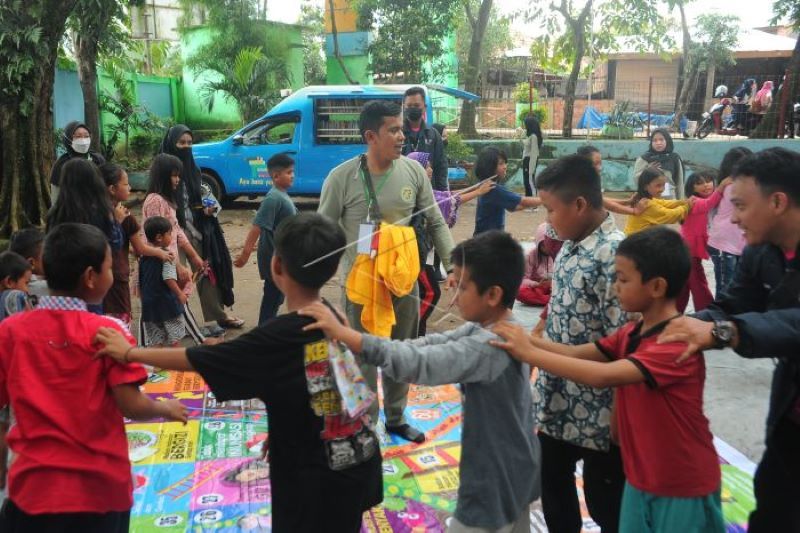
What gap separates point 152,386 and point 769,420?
3.50 m

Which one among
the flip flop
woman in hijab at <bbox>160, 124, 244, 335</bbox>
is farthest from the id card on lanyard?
the flip flop

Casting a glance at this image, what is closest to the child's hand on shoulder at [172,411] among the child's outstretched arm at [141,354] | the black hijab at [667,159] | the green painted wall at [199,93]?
the child's outstretched arm at [141,354]

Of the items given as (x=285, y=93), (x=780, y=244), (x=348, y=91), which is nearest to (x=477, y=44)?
(x=285, y=93)

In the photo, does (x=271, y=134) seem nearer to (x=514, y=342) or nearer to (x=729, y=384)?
(x=729, y=384)

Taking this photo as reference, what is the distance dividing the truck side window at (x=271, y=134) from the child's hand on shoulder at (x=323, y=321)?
988cm

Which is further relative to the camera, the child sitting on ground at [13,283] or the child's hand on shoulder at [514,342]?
the child sitting on ground at [13,283]

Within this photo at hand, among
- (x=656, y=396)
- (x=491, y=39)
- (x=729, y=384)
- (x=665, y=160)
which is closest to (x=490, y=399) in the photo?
(x=656, y=396)

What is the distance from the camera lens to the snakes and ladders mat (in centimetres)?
286

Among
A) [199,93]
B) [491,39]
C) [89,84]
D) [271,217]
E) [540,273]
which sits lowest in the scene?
[540,273]

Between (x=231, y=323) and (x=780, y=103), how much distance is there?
12705 mm

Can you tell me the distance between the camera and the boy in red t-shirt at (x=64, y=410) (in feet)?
5.98

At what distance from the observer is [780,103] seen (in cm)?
1378

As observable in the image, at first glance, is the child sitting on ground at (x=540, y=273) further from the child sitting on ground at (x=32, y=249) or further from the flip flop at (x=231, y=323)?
the child sitting on ground at (x=32, y=249)

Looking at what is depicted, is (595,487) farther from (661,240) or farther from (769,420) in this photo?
(661,240)
